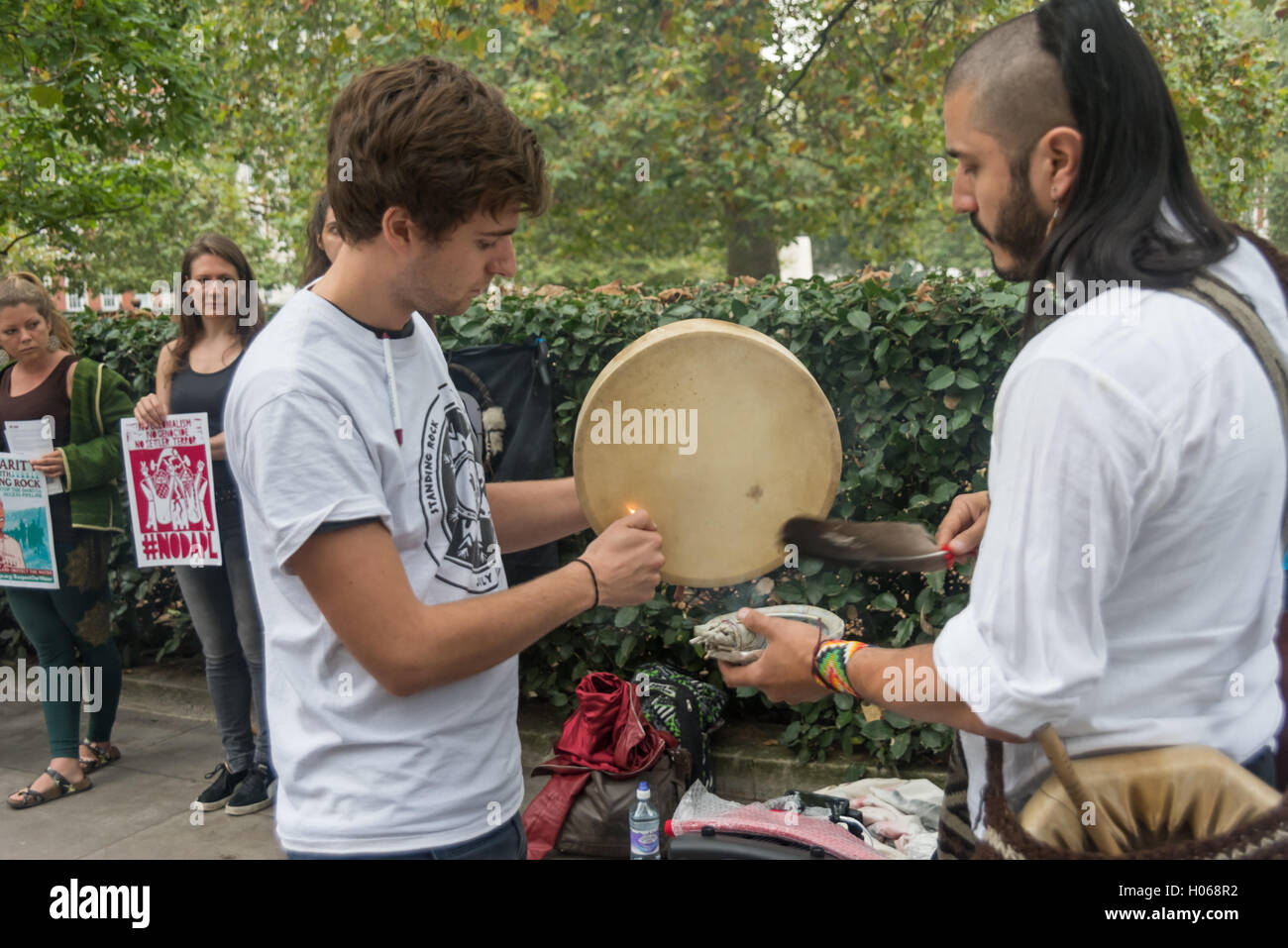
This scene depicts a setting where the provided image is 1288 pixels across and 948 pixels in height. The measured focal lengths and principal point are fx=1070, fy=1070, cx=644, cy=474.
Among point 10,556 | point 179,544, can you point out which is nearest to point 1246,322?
point 179,544

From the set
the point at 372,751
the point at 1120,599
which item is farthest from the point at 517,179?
the point at 1120,599

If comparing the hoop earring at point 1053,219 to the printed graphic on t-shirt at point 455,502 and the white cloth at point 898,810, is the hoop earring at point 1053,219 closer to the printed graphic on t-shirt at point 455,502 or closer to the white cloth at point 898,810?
the printed graphic on t-shirt at point 455,502

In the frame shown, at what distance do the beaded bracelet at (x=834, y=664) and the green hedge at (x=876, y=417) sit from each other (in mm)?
2467

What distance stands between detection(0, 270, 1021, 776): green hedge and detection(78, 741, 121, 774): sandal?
2207 millimetres

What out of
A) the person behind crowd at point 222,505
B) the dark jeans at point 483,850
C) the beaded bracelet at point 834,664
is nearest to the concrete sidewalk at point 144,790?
the person behind crowd at point 222,505

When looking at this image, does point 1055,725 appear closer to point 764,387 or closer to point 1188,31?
point 764,387

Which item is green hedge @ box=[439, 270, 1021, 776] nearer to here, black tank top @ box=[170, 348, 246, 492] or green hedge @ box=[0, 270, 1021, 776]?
green hedge @ box=[0, 270, 1021, 776]

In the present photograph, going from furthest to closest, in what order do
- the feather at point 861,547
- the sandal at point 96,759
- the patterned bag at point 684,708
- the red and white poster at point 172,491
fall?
the sandal at point 96,759 < the red and white poster at point 172,491 < the patterned bag at point 684,708 < the feather at point 861,547

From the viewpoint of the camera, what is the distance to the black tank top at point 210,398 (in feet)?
14.8

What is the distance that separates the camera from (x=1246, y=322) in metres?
1.28

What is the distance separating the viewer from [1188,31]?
1006cm

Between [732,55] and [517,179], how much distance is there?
34.6 feet

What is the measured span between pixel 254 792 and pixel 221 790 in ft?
0.55

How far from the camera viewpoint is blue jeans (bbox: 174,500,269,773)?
177 inches
